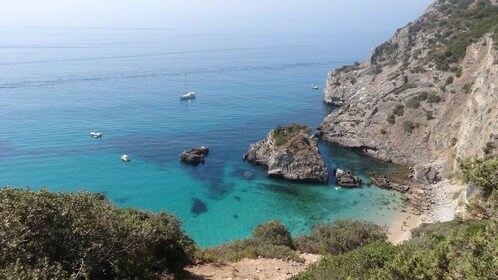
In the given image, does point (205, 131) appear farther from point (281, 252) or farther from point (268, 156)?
point (281, 252)

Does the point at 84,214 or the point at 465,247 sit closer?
the point at 465,247

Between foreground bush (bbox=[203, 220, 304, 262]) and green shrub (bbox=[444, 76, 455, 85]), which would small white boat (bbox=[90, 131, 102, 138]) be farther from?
green shrub (bbox=[444, 76, 455, 85])

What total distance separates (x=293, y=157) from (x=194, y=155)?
15.6m

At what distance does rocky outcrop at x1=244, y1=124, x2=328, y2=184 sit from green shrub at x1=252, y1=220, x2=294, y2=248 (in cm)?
2371

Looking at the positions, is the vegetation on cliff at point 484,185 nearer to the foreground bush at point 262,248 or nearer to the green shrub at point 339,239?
the foreground bush at point 262,248

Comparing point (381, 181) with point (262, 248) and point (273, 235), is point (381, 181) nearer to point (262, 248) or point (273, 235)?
point (273, 235)

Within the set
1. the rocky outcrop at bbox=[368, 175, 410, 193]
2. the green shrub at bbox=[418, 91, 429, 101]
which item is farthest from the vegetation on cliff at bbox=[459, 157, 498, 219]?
the green shrub at bbox=[418, 91, 429, 101]

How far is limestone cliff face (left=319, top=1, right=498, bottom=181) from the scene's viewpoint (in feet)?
163

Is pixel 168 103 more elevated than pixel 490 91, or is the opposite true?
pixel 490 91

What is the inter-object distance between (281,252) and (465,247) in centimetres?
1422

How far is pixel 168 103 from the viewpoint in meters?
92.2

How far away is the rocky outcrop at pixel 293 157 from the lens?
5228cm

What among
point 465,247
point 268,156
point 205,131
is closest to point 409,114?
point 268,156

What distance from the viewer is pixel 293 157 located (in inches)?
2094
